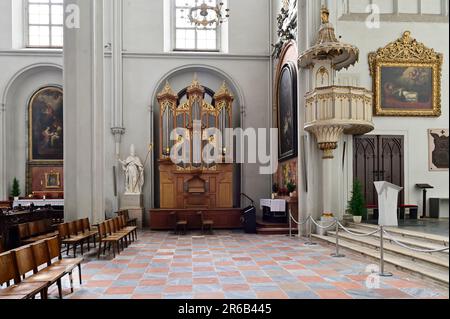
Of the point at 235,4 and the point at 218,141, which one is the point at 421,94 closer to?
the point at 218,141

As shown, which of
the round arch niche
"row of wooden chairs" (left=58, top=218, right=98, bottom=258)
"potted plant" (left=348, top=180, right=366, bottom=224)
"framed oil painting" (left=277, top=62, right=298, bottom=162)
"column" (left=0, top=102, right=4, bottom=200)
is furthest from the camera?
the round arch niche

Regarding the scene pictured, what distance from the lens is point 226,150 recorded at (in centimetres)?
1759

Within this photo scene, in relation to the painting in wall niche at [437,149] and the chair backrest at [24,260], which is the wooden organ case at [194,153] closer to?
the painting in wall niche at [437,149]

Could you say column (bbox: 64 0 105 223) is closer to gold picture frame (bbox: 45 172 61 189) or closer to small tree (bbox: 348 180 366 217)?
small tree (bbox: 348 180 366 217)

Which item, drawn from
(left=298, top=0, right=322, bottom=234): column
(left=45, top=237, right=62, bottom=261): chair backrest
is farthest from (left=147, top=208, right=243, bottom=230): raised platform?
(left=45, top=237, right=62, bottom=261): chair backrest

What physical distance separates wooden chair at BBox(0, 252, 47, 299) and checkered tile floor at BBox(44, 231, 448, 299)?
1032 mm

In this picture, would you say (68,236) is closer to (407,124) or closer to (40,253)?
(40,253)

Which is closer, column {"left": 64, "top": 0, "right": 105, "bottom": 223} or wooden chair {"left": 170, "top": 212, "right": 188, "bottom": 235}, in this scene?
column {"left": 64, "top": 0, "right": 105, "bottom": 223}

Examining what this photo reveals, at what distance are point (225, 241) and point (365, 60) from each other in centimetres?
671

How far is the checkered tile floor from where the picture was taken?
621cm

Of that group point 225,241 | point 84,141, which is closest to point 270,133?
point 225,241

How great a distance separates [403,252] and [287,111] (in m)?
8.06

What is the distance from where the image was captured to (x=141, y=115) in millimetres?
18094

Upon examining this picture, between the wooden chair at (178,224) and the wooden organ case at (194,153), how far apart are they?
4.18ft
